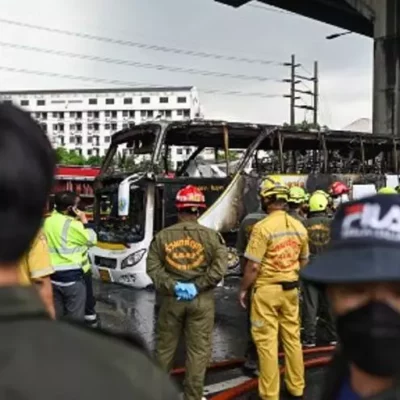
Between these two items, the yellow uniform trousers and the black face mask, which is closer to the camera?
the black face mask

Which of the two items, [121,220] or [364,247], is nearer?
[364,247]

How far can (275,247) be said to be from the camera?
5.83 metres

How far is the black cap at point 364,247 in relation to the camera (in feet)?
5.06

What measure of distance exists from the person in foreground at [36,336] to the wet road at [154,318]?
5.00m

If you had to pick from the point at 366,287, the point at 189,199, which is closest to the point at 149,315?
the point at 189,199

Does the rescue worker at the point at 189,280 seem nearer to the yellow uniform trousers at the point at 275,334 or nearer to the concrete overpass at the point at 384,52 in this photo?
the yellow uniform trousers at the point at 275,334

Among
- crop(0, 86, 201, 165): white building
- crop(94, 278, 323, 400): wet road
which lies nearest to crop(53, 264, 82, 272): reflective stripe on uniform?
crop(94, 278, 323, 400): wet road

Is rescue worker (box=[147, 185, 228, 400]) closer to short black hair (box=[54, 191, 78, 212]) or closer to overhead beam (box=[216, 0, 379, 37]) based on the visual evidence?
short black hair (box=[54, 191, 78, 212])

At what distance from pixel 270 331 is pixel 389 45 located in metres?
21.6

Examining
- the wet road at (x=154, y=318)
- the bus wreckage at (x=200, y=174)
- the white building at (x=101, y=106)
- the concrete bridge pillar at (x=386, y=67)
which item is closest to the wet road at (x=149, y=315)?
the wet road at (x=154, y=318)

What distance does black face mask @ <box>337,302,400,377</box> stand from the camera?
1.52 meters

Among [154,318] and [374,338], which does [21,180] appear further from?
[154,318]

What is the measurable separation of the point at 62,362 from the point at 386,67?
83.9ft

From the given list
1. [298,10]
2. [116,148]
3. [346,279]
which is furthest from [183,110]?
[346,279]
